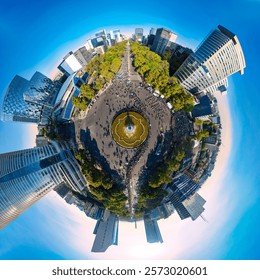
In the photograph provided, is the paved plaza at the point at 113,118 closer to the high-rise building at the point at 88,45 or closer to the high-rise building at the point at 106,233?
the high-rise building at the point at 88,45

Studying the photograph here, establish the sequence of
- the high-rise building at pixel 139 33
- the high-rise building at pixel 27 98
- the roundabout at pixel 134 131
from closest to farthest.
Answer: the high-rise building at pixel 27 98 < the roundabout at pixel 134 131 < the high-rise building at pixel 139 33

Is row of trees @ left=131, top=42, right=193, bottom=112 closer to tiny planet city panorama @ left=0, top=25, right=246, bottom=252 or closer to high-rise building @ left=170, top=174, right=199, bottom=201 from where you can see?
tiny planet city panorama @ left=0, top=25, right=246, bottom=252

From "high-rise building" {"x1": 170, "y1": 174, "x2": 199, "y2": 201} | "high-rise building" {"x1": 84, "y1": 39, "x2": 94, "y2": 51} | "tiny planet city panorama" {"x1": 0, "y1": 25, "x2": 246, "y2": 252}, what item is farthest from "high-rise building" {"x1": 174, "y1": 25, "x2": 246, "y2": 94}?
"high-rise building" {"x1": 84, "y1": 39, "x2": 94, "y2": 51}

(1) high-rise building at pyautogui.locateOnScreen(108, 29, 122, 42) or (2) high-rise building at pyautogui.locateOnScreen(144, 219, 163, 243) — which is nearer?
(2) high-rise building at pyautogui.locateOnScreen(144, 219, 163, 243)

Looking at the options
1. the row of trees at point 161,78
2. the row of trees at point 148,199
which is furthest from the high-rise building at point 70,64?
the row of trees at point 148,199

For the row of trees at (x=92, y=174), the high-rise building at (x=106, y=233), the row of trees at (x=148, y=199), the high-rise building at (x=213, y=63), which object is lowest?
the high-rise building at (x=106, y=233)

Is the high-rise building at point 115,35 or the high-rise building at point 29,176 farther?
the high-rise building at point 115,35

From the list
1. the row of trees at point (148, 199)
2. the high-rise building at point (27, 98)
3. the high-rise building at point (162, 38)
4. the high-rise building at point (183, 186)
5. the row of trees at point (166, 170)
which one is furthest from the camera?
the high-rise building at point (162, 38)
